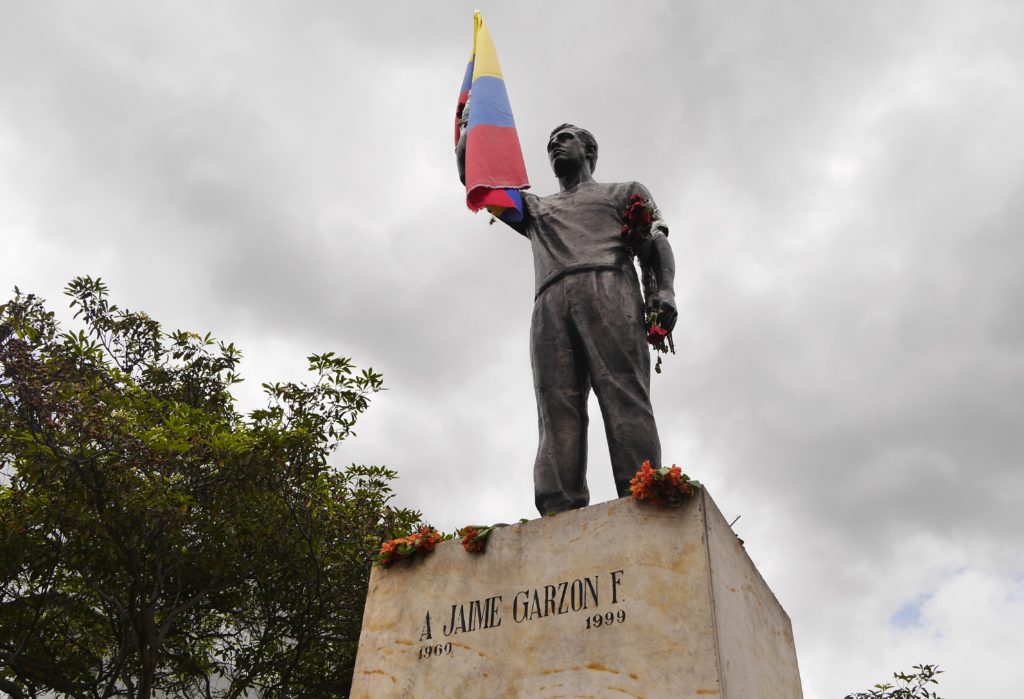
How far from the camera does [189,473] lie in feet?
29.6

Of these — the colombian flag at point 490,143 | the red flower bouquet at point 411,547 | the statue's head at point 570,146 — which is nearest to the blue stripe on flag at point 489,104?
Answer: the colombian flag at point 490,143

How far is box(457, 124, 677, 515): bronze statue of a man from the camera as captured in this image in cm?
464

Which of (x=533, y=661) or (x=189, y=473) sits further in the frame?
(x=189, y=473)

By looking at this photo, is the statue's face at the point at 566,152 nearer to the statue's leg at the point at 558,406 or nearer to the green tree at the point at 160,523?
the statue's leg at the point at 558,406

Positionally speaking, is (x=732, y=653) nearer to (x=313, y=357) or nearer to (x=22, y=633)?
(x=313, y=357)

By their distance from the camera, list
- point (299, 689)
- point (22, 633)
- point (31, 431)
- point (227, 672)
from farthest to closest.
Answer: point (227, 672)
point (299, 689)
point (22, 633)
point (31, 431)

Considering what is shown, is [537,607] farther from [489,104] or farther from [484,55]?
[484,55]

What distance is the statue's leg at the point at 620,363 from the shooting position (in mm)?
4539

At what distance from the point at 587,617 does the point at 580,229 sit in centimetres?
244

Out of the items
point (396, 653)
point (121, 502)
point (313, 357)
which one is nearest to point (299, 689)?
point (121, 502)

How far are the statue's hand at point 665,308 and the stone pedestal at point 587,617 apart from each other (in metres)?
1.26

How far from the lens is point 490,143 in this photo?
5980 millimetres

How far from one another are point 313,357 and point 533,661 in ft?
22.9

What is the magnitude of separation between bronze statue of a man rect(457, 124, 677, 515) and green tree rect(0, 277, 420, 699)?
15.7ft
